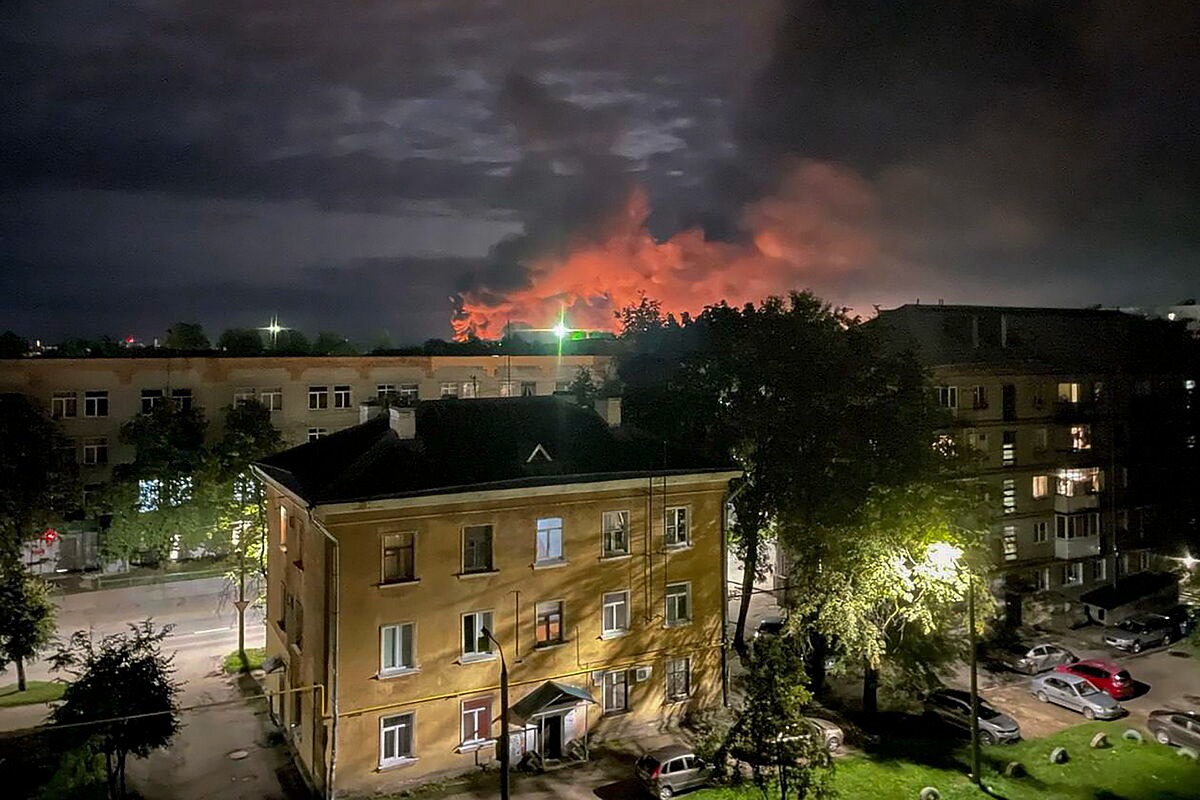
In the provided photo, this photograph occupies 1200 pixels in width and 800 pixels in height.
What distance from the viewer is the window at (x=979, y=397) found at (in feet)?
134

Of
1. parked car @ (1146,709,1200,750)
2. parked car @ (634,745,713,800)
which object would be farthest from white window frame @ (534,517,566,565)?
parked car @ (1146,709,1200,750)

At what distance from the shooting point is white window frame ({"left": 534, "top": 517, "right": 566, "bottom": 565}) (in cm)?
2555

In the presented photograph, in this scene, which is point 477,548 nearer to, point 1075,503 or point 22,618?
point 22,618

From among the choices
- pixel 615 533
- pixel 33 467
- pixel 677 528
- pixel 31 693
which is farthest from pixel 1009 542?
pixel 33 467

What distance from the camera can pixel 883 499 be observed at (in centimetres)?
2814

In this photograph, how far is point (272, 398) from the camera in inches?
2023

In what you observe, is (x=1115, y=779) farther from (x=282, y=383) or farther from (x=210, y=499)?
(x=282, y=383)

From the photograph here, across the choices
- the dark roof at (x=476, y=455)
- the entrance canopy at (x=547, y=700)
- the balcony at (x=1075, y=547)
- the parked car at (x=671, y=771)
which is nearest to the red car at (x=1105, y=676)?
the balcony at (x=1075, y=547)

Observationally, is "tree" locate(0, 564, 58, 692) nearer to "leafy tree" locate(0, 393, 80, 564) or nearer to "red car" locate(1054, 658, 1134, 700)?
"leafy tree" locate(0, 393, 80, 564)

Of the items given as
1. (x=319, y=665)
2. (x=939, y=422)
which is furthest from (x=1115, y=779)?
(x=319, y=665)

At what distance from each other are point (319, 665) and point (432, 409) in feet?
29.7

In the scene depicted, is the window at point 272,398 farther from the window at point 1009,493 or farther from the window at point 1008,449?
the window at point 1009,493

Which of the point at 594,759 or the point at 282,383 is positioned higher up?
the point at 282,383

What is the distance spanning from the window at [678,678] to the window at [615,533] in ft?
14.5
